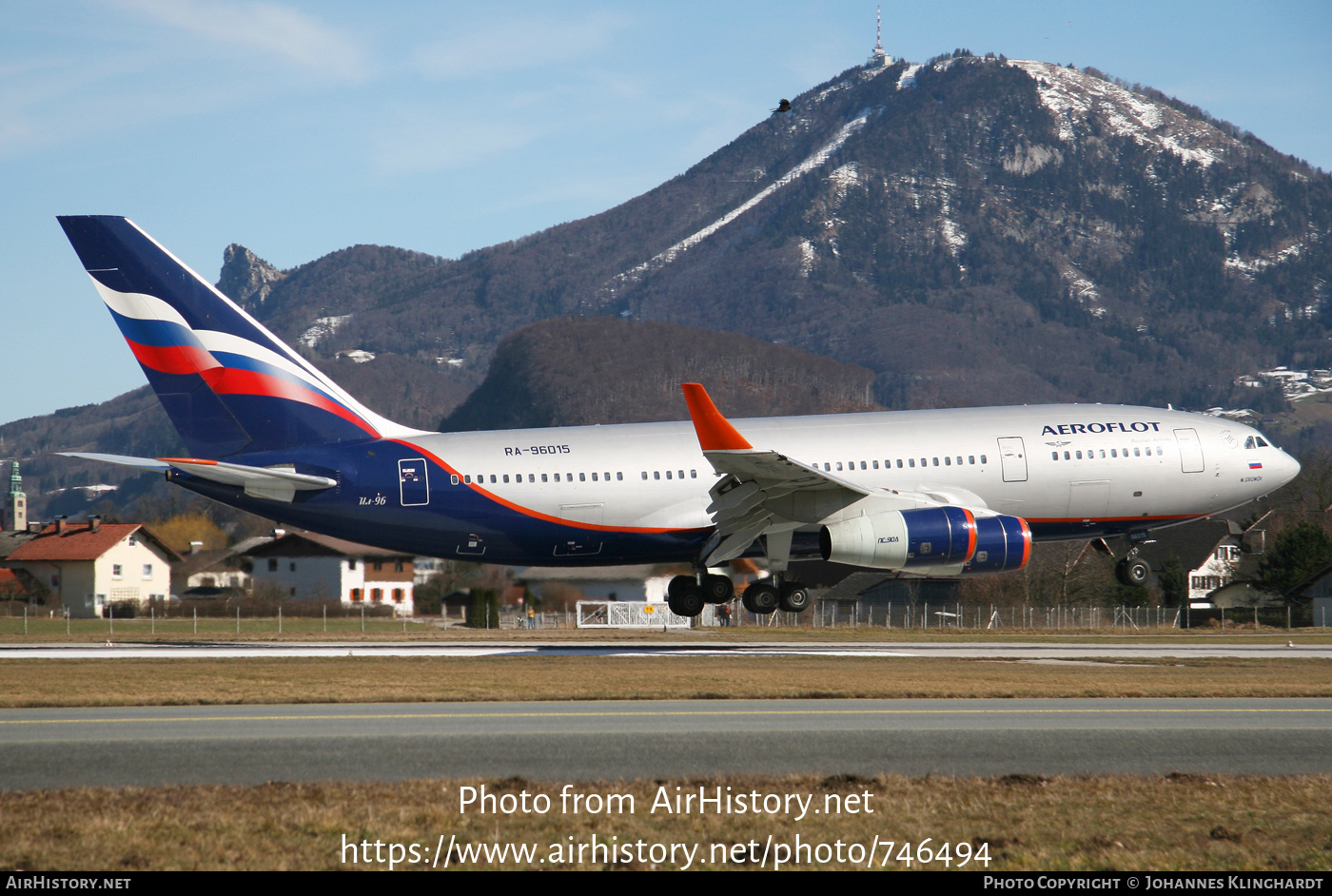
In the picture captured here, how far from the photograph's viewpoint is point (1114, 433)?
3431cm

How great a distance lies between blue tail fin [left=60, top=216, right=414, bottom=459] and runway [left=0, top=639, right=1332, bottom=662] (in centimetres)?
594

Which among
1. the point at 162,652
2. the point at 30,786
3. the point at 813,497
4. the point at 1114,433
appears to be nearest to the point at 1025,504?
the point at 1114,433

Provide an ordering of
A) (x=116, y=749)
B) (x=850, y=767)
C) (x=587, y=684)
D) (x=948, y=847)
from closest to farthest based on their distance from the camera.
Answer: (x=948, y=847) < (x=850, y=767) < (x=116, y=749) < (x=587, y=684)

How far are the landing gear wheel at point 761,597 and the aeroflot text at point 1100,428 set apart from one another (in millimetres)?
8736

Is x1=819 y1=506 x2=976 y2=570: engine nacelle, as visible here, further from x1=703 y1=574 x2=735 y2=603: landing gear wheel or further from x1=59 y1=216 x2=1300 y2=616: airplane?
x1=703 y1=574 x2=735 y2=603: landing gear wheel

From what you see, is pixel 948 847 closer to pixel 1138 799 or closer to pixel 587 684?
pixel 1138 799

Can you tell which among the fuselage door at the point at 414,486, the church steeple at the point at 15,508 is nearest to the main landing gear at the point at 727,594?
the fuselage door at the point at 414,486

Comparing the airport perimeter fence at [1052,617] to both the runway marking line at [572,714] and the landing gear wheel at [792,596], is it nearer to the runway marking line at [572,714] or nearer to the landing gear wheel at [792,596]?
the landing gear wheel at [792,596]

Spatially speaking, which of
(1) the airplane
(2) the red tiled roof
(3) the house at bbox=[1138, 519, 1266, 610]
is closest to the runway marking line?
(1) the airplane

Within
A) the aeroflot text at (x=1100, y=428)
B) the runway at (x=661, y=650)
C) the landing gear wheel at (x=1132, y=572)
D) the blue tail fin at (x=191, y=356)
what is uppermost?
the blue tail fin at (x=191, y=356)

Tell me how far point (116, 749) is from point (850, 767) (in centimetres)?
856

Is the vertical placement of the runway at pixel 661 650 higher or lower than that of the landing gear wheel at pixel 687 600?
lower

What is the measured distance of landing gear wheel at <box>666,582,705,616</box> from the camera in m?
33.0

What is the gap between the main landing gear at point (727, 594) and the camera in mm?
32000
